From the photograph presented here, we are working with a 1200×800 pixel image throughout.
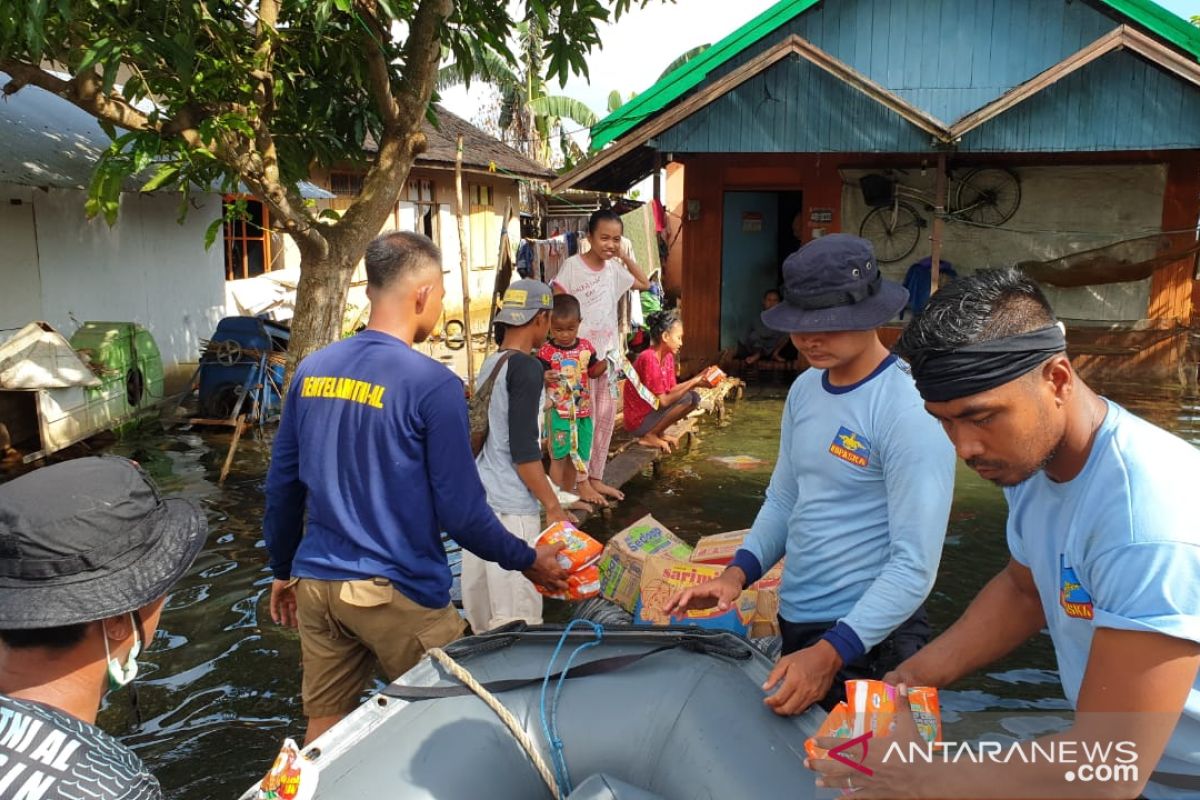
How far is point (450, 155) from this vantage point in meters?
16.9

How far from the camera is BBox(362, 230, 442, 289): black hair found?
9.13ft

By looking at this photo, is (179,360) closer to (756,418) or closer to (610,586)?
(756,418)

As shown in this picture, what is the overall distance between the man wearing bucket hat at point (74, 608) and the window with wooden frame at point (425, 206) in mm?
15898

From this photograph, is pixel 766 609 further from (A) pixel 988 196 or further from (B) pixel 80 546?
(A) pixel 988 196

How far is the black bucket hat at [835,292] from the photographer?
2379 mm

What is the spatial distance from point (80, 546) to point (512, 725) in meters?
1.21

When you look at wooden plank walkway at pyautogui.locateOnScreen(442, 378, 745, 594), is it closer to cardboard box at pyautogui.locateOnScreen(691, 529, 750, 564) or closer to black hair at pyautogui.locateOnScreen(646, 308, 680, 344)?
black hair at pyautogui.locateOnScreen(646, 308, 680, 344)

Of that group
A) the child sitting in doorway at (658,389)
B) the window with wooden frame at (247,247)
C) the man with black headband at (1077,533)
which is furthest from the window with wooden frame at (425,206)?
the man with black headband at (1077,533)

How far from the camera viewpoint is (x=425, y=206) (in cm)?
1775

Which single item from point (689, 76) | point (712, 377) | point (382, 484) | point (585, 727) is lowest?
point (585, 727)

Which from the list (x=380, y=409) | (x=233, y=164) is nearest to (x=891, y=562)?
(x=380, y=409)

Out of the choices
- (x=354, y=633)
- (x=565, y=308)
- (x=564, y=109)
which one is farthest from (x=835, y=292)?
(x=564, y=109)

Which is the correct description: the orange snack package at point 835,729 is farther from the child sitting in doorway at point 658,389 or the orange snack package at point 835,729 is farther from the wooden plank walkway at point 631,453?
the child sitting in doorway at point 658,389

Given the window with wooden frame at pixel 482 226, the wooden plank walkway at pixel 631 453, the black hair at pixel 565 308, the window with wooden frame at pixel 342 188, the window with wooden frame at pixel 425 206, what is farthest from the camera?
the window with wooden frame at pixel 482 226
